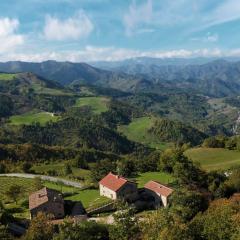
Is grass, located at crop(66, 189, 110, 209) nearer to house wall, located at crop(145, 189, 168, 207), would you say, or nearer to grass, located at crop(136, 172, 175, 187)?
house wall, located at crop(145, 189, 168, 207)

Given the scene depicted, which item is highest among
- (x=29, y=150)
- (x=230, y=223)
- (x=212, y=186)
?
(x=230, y=223)

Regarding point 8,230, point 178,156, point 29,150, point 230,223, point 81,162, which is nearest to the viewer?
point 230,223

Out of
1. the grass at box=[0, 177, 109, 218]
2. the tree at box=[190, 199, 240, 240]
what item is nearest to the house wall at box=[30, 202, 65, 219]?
the grass at box=[0, 177, 109, 218]

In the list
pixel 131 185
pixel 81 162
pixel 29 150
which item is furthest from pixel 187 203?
pixel 29 150

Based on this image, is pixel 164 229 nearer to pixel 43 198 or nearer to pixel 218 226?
pixel 218 226

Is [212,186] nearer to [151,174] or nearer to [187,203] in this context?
[187,203]

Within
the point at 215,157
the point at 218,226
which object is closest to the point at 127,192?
the point at 218,226
